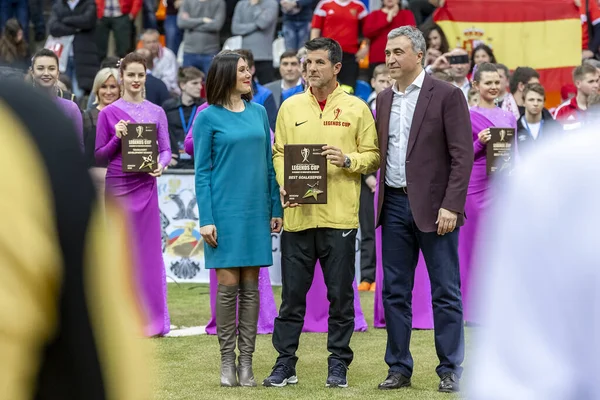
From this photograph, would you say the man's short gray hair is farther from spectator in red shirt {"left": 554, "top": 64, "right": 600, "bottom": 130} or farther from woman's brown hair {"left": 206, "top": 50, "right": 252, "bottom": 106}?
spectator in red shirt {"left": 554, "top": 64, "right": 600, "bottom": 130}

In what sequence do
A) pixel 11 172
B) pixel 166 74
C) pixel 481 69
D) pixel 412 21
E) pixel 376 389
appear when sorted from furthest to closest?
pixel 166 74 < pixel 412 21 < pixel 481 69 < pixel 376 389 < pixel 11 172

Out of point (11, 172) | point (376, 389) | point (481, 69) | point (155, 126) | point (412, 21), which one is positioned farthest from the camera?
point (412, 21)

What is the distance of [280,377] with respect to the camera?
7.21 meters

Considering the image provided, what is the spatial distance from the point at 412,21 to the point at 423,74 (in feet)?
26.7

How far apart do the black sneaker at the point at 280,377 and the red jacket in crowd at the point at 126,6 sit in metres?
10.8

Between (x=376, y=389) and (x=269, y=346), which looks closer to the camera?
(x=376, y=389)

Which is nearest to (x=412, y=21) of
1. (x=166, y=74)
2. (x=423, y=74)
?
(x=166, y=74)

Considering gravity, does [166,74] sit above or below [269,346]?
above

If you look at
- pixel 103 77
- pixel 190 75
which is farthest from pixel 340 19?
pixel 103 77

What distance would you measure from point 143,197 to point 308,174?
2.64 meters

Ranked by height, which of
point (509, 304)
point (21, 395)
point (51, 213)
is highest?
point (51, 213)

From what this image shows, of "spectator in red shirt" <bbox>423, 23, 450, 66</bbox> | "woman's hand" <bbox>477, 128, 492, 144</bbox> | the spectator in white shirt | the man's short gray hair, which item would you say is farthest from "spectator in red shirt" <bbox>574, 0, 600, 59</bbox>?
the man's short gray hair

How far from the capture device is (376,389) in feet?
23.4

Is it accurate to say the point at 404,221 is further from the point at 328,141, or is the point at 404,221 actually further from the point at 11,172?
the point at 11,172
